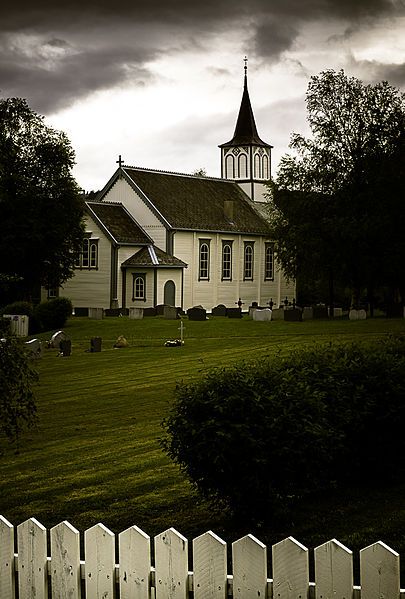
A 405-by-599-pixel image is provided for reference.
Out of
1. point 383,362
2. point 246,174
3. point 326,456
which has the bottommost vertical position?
point 326,456

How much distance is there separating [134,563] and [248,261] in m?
61.9

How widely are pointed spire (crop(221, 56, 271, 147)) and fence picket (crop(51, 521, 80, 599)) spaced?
72.1m

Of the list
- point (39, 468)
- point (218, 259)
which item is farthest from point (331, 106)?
point (39, 468)

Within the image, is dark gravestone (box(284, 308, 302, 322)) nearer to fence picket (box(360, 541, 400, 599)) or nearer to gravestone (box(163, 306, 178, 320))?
gravestone (box(163, 306, 178, 320))

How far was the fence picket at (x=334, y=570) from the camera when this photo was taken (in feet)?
19.4

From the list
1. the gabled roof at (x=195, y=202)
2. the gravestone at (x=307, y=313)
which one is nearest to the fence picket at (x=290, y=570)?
the gravestone at (x=307, y=313)

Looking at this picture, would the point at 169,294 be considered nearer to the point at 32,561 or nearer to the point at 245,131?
the point at 245,131

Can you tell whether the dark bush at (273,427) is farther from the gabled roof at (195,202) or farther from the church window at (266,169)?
the church window at (266,169)

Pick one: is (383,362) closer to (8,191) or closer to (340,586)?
(340,586)

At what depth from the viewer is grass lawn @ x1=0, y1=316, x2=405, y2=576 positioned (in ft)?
32.8

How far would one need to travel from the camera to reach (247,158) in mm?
76375

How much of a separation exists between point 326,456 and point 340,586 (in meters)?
3.70

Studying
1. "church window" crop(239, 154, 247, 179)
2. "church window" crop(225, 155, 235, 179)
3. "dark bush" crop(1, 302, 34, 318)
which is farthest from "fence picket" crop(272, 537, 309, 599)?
"church window" crop(225, 155, 235, 179)

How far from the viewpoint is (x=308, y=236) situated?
162ft
